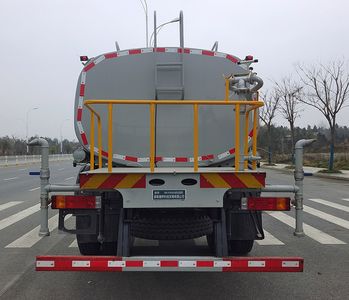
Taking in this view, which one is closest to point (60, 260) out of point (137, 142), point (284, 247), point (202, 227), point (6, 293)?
point (6, 293)

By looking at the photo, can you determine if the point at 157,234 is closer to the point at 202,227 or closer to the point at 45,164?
the point at 202,227

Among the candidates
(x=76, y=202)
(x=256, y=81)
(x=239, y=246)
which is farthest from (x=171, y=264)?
(x=256, y=81)

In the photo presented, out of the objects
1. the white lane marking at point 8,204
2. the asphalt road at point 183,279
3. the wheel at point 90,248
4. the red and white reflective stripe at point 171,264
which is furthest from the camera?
the white lane marking at point 8,204

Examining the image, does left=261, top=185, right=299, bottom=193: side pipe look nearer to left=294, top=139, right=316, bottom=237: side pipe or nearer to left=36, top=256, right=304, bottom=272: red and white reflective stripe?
left=294, top=139, right=316, bottom=237: side pipe

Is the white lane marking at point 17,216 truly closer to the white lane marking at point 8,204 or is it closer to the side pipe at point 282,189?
the white lane marking at point 8,204

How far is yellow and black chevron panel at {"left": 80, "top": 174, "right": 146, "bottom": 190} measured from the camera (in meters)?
4.36

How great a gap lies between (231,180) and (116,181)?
117 cm

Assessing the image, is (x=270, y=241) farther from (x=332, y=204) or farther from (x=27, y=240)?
(x=332, y=204)

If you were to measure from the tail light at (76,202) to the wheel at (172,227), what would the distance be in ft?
1.62

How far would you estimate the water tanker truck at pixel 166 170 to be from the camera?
435 cm

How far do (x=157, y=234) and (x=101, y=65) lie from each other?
2355 millimetres

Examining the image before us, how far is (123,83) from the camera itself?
18.4 ft

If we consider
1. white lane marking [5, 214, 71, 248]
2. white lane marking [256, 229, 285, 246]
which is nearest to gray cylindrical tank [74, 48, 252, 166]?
white lane marking [256, 229, 285, 246]

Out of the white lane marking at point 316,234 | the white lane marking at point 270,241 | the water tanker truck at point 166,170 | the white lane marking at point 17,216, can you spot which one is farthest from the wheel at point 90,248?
the white lane marking at point 17,216
